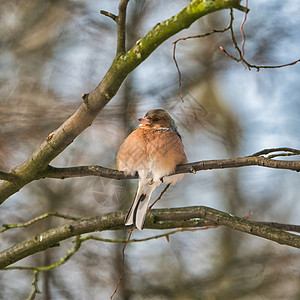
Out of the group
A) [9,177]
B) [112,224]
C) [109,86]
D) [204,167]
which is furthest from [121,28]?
[112,224]

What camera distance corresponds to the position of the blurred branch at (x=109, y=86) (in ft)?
6.66

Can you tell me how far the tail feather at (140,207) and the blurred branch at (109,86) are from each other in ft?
2.36

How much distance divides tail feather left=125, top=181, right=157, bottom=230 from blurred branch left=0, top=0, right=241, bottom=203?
719mm

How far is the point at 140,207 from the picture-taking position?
3.30 m

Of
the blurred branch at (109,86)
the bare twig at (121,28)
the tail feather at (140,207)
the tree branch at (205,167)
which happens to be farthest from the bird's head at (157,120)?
the bare twig at (121,28)

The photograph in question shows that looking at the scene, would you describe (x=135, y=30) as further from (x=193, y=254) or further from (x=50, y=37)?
(x=193, y=254)

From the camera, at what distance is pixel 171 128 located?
3670 millimetres

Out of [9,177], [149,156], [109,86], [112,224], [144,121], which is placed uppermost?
[144,121]

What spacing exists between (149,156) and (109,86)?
1138 mm

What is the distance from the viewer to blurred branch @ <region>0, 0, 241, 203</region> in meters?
2.03

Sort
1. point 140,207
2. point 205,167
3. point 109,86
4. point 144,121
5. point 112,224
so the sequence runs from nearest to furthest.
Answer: point 109,86
point 205,167
point 112,224
point 140,207
point 144,121

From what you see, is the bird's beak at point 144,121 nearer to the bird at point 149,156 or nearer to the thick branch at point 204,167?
the bird at point 149,156

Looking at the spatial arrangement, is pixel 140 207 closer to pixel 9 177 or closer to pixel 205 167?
pixel 205 167

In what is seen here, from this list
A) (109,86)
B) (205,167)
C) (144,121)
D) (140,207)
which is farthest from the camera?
(144,121)
